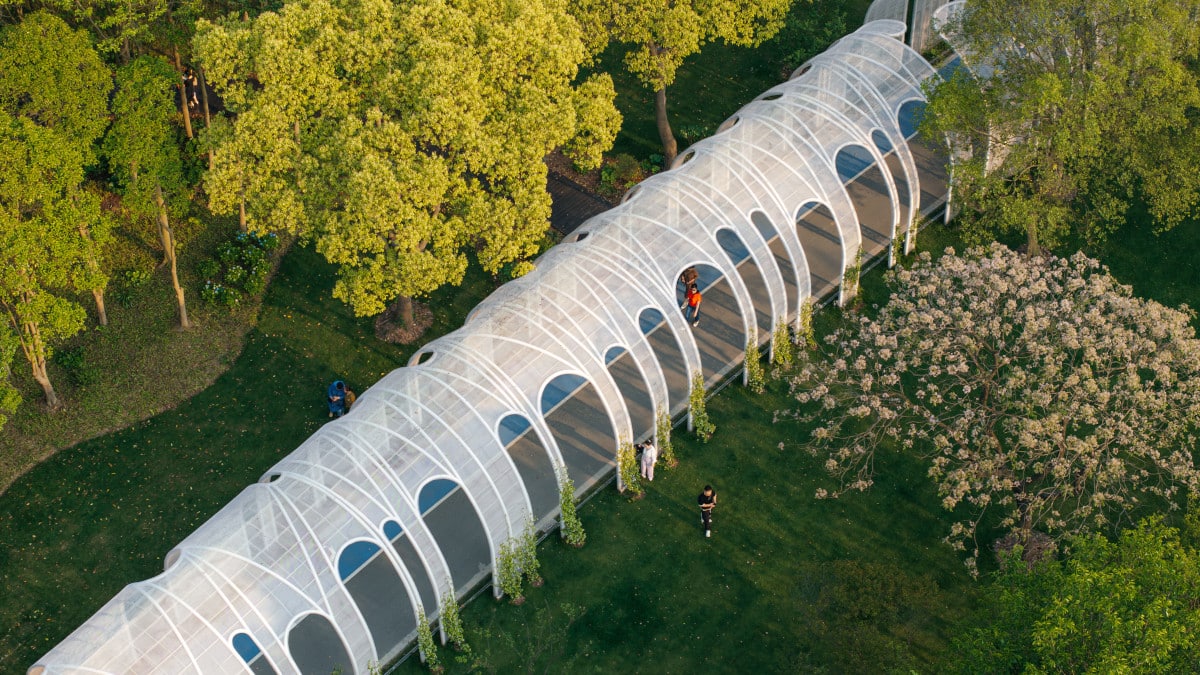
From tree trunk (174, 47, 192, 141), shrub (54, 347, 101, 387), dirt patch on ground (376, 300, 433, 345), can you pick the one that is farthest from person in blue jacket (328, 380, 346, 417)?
tree trunk (174, 47, 192, 141)

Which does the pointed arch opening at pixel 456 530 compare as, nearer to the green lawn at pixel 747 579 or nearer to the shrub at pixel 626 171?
the green lawn at pixel 747 579

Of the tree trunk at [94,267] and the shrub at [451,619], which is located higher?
the tree trunk at [94,267]

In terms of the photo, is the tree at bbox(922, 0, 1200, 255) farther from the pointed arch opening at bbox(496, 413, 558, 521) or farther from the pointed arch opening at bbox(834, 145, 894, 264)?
the pointed arch opening at bbox(496, 413, 558, 521)

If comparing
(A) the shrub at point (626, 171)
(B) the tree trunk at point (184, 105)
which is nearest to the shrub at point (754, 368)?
(A) the shrub at point (626, 171)

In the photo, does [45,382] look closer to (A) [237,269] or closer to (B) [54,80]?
(A) [237,269]

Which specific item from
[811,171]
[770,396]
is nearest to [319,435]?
[770,396]

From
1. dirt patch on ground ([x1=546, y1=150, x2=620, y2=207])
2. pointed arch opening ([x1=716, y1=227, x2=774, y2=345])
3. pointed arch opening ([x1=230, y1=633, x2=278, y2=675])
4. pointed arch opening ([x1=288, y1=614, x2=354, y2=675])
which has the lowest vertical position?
pointed arch opening ([x1=288, y1=614, x2=354, y2=675])
